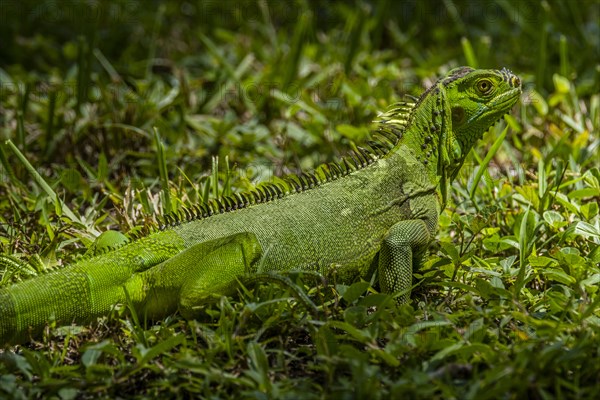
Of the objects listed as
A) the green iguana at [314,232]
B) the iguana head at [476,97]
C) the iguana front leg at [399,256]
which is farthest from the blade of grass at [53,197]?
the iguana head at [476,97]

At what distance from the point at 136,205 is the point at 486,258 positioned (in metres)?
2.07

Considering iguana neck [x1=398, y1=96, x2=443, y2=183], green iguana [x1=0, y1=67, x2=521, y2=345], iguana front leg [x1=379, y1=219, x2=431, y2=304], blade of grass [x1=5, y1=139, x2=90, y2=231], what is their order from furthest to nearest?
blade of grass [x1=5, y1=139, x2=90, y2=231], iguana neck [x1=398, y1=96, x2=443, y2=183], iguana front leg [x1=379, y1=219, x2=431, y2=304], green iguana [x1=0, y1=67, x2=521, y2=345]

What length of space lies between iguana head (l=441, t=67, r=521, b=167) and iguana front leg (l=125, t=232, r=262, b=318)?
4.52ft

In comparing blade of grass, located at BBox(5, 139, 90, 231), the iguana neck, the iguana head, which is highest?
the iguana head

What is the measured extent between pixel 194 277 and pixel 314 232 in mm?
644

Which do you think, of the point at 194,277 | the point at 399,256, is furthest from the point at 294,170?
the point at 194,277

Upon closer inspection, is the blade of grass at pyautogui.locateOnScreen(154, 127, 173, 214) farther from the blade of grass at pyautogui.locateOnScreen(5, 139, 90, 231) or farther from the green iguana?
the green iguana

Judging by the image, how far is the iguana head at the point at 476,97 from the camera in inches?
161

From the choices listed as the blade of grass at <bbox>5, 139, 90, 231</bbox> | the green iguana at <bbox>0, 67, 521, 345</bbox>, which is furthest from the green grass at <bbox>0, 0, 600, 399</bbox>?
the green iguana at <bbox>0, 67, 521, 345</bbox>

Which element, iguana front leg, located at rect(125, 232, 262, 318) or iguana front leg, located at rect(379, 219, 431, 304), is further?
iguana front leg, located at rect(379, 219, 431, 304)

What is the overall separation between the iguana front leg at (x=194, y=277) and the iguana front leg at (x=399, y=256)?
63cm

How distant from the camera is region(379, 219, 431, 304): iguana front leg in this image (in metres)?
3.63

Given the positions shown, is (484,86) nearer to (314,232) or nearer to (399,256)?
(399,256)

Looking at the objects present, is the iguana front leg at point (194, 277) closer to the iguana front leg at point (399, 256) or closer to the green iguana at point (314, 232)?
the green iguana at point (314, 232)
